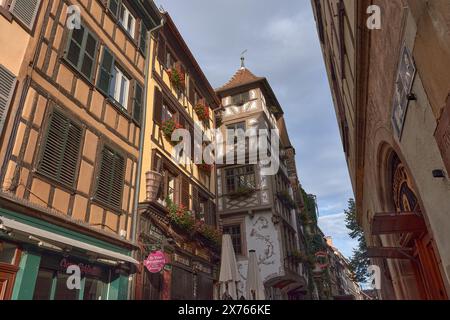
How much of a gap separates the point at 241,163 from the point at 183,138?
9452mm

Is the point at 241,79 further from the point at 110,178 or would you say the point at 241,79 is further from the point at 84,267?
the point at 84,267

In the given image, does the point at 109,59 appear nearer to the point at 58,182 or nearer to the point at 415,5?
the point at 58,182

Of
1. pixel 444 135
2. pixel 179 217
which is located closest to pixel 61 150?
pixel 179 217

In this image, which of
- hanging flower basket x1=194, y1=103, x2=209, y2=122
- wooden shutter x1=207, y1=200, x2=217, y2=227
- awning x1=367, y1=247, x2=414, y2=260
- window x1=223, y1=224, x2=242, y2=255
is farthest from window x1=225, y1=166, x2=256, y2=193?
awning x1=367, y1=247, x2=414, y2=260

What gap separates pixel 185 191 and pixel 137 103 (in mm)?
3674

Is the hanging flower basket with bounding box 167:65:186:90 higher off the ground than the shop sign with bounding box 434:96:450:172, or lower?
higher

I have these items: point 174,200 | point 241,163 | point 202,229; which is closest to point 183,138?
point 174,200

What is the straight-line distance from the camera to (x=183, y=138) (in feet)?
43.1

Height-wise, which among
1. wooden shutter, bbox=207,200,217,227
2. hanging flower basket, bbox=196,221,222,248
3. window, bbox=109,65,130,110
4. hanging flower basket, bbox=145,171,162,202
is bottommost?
hanging flower basket, bbox=196,221,222,248

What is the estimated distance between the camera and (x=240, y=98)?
980 inches

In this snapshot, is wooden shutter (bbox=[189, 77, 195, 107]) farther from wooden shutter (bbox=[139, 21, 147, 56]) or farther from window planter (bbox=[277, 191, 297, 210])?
window planter (bbox=[277, 191, 297, 210])

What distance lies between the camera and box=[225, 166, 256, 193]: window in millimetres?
21594

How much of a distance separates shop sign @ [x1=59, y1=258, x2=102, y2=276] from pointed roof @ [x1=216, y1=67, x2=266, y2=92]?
19283 millimetres
